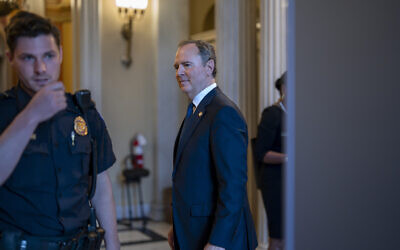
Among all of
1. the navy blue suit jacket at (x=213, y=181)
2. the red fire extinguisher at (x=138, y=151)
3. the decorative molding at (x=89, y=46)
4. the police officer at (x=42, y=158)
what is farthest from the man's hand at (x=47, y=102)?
the red fire extinguisher at (x=138, y=151)

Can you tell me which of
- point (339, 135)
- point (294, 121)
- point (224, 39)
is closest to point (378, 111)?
point (339, 135)

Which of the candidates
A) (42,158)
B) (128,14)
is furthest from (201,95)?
(128,14)

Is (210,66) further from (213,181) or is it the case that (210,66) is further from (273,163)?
(273,163)

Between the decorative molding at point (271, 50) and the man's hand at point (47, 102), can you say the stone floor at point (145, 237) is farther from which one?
the man's hand at point (47, 102)

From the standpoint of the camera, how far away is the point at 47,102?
4.00 feet

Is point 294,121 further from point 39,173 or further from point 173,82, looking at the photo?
point 173,82

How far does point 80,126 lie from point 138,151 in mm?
5364

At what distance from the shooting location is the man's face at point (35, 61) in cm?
140

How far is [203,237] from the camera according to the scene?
2113 millimetres

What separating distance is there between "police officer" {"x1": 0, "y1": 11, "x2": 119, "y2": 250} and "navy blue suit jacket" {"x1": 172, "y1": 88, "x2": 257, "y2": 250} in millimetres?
620

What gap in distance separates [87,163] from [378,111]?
903mm

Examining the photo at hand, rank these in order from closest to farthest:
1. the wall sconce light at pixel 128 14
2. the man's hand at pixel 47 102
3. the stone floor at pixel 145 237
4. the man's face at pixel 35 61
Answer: the man's hand at pixel 47 102
the man's face at pixel 35 61
the stone floor at pixel 145 237
the wall sconce light at pixel 128 14

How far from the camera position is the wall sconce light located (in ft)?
22.5

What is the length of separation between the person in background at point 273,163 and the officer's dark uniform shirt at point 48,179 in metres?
2.08
